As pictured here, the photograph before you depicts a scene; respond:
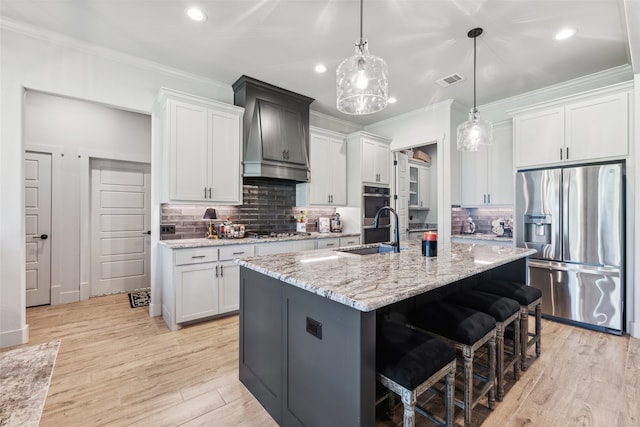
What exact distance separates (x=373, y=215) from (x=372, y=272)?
3392 mm

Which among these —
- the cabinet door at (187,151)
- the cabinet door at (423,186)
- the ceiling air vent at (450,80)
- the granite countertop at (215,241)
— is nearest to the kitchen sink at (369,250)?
the granite countertop at (215,241)

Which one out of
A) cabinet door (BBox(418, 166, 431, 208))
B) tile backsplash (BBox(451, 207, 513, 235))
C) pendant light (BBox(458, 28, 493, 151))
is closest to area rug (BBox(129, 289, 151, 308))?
pendant light (BBox(458, 28, 493, 151))

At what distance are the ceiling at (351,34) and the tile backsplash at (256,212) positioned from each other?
4.97ft

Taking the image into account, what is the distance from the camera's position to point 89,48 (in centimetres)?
299

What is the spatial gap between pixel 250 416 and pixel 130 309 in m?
2.74

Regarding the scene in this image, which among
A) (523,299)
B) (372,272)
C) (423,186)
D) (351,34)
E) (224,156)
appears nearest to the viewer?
(372,272)

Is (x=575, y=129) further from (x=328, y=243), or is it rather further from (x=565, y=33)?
(x=328, y=243)

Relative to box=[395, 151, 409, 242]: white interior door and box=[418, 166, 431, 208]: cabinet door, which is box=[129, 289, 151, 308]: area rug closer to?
box=[395, 151, 409, 242]: white interior door

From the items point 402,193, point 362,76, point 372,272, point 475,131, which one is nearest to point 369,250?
point 372,272

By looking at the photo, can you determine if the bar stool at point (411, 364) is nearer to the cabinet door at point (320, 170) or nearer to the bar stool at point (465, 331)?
the bar stool at point (465, 331)

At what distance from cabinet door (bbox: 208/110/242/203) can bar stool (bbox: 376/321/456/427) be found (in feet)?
8.82

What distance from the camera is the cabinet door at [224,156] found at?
348 cm

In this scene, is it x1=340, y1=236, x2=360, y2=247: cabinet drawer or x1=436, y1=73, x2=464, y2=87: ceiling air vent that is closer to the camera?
x1=436, y1=73, x2=464, y2=87: ceiling air vent

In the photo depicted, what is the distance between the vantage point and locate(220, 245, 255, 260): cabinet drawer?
10.7 ft
